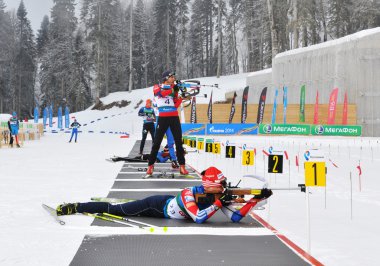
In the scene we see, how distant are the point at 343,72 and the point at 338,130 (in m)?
6.13

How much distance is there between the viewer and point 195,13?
89.7 meters

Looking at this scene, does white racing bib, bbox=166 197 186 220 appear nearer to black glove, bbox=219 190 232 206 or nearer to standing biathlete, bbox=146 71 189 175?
black glove, bbox=219 190 232 206

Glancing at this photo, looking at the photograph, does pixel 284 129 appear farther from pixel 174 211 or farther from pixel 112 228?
pixel 112 228

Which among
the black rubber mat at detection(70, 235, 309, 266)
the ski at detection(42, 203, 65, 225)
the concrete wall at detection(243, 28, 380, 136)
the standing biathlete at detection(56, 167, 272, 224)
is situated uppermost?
the concrete wall at detection(243, 28, 380, 136)

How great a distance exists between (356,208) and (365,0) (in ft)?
199

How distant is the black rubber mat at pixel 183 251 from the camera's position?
4.78 metres

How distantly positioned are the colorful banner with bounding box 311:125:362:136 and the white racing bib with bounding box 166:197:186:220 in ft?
107

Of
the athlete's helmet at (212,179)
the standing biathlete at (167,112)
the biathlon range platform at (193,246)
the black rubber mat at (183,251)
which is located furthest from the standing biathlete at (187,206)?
the standing biathlete at (167,112)

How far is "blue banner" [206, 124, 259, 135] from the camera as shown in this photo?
39.7 metres

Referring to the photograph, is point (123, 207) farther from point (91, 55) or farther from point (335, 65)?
point (91, 55)

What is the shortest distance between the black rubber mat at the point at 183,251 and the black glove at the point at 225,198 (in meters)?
0.85

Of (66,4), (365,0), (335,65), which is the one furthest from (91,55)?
(335,65)

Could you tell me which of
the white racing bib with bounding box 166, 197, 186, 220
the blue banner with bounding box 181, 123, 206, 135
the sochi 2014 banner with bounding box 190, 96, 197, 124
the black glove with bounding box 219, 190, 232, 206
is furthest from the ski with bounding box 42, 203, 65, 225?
the sochi 2014 banner with bounding box 190, 96, 197, 124

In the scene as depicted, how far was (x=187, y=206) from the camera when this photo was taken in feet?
21.4
